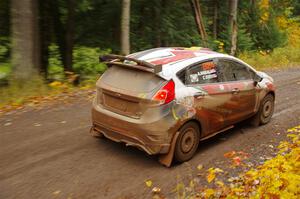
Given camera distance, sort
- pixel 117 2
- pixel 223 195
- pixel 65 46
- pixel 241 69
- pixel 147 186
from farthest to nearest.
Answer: pixel 117 2
pixel 65 46
pixel 241 69
pixel 147 186
pixel 223 195

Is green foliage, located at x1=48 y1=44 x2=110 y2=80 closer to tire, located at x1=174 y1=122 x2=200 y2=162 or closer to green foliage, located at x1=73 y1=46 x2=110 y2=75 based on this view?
green foliage, located at x1=73 y1=46 x2=110 y2=75

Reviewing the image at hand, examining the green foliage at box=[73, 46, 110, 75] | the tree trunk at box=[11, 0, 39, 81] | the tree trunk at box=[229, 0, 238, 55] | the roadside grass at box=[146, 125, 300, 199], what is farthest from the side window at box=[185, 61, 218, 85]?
the tree trunk at box=[229, 0, 238, 55]

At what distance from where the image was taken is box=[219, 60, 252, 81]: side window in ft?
24.0

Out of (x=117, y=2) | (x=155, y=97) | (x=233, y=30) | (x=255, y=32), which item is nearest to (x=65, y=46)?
(x=117, y=2)

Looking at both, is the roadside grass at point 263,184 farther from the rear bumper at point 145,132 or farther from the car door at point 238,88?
the car door at point 238,88

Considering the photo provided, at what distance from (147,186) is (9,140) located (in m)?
3.04

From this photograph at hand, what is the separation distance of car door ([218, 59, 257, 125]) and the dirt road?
55cm

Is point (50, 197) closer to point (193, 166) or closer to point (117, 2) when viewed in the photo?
point (193, 166)

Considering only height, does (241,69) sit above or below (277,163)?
above

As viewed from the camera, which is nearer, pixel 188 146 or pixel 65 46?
pixel 188 146

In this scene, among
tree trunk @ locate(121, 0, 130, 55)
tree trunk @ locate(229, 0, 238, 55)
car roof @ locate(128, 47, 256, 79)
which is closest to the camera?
car roof @ locate(128, 47, 256, 79)

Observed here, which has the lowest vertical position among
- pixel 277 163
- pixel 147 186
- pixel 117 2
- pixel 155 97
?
pixel 147 186

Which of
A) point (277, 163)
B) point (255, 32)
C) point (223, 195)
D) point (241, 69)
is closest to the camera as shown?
point (277, 163)

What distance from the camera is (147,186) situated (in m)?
5.79
